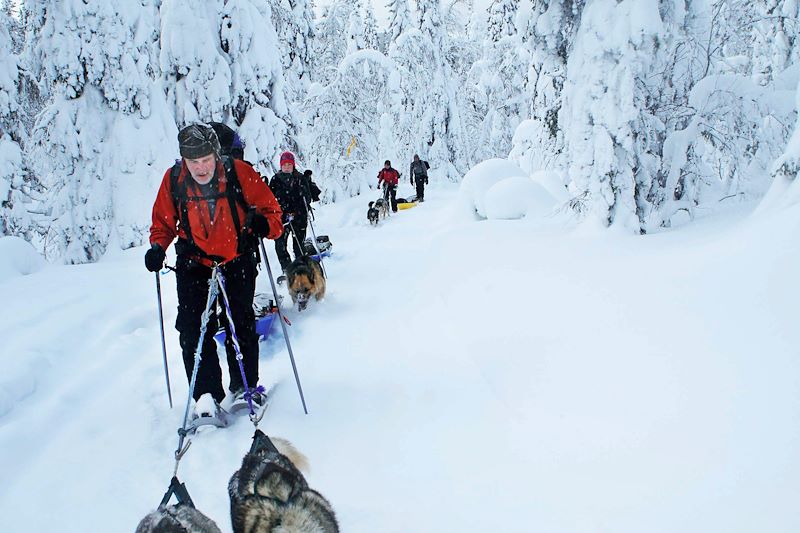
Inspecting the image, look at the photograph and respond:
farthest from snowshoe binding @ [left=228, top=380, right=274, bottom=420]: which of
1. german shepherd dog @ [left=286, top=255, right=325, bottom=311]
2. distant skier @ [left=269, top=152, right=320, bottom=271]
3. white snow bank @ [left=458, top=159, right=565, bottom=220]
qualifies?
white snow bank @ [left=458, top=159, right=565, bottom=220]

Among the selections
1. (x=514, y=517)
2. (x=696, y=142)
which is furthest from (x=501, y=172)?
(x=514, y=517)

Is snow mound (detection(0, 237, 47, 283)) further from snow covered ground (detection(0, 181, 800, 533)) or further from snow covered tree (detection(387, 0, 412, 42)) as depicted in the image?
snow covered tree (detection(387, 0, 412, 42))

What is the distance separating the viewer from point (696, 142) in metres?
7.00

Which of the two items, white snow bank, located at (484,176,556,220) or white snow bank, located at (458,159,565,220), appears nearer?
white snow bank, located at (484,176,556,220)

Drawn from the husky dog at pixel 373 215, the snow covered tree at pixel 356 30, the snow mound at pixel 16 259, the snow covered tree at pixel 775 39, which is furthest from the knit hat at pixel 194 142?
the snow covered tree at pixel 356 30

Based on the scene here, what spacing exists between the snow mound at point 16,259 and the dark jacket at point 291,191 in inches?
164

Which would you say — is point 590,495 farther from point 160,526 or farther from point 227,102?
point 227,102

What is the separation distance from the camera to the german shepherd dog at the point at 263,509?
6.46 feet

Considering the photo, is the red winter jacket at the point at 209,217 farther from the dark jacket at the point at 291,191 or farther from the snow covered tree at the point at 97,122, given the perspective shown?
the snow covered tree at the point at 97,122

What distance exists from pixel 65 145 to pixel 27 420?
35.3 feet

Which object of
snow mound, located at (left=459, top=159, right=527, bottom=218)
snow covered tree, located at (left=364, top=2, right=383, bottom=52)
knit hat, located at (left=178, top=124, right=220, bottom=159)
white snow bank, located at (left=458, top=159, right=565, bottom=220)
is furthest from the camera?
snow covered tree, located at (left=364, top=2, right=383, bottom=52)

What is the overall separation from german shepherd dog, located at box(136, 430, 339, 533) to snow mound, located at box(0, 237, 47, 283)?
706 cm

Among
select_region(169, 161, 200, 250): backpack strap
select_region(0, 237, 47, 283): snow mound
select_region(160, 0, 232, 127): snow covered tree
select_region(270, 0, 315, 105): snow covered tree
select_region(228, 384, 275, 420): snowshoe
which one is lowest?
select_region(228, 384, 275, 420): snowshoe

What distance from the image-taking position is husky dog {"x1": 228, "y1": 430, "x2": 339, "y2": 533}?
6.64 feet
